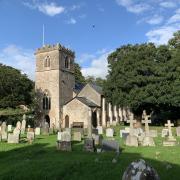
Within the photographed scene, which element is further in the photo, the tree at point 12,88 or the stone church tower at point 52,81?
the stone church tower at point 52,81

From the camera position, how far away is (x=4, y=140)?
897 inches

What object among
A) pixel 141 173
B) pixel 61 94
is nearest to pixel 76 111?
pixel 61 94

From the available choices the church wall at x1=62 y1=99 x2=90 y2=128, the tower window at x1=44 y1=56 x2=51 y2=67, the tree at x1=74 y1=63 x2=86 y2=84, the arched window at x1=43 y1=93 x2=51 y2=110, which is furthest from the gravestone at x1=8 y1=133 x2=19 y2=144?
the tree at x1=74 y1=63 x2=86 y2=84

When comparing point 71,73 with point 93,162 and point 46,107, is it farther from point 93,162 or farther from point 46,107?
point 93,162

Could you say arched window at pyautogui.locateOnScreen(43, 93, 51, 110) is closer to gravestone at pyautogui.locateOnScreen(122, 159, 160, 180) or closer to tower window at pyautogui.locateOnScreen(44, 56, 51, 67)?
tower window at pyautogui.locateOnScreen(44, 56, 51, 67)

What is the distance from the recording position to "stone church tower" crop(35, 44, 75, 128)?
5253cm

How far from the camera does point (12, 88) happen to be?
49.5 metres

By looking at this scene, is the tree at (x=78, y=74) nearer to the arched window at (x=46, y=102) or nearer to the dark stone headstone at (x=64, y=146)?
the arched window at (x=46, y=102)

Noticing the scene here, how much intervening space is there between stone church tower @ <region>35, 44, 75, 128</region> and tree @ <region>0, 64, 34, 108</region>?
126 inches

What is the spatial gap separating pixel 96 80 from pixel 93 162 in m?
80.6

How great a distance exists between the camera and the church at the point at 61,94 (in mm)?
51281

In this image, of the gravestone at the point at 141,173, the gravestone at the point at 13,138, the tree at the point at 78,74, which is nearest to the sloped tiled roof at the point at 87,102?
the tree at the point at 78,74

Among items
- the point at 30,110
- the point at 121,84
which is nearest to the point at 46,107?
the point at 30,110

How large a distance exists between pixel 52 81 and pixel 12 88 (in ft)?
22.8
